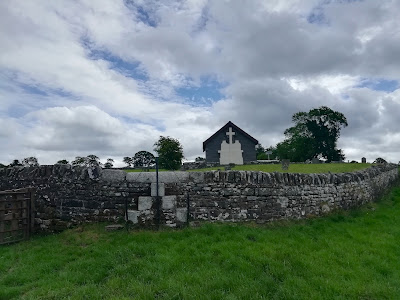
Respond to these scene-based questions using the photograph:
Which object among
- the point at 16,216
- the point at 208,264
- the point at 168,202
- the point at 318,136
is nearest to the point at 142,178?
the point at 168,202

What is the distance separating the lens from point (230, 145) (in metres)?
32.1

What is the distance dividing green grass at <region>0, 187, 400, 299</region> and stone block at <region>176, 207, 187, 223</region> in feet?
1.68

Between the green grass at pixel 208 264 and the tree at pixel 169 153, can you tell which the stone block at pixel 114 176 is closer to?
the green grass at pixel 208 264

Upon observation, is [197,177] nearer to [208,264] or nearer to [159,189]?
[159,189]

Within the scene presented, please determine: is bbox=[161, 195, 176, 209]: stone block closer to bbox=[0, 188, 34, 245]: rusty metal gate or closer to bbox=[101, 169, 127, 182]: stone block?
bbox=[101, 169, 127, 182]: stone block

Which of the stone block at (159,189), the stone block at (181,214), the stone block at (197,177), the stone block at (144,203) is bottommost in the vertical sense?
the stone block at (181,214)

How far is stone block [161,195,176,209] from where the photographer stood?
8.80 m

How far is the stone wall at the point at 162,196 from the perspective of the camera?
8.87 m

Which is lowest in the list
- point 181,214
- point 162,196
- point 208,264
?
point 208,264

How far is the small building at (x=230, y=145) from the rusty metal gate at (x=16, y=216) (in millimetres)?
23830

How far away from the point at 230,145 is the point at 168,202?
78.0 ft

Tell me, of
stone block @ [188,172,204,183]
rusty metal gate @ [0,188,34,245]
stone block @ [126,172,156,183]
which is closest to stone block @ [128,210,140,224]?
stone block @ [126,172,156,183]

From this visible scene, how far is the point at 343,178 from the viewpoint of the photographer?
1146 centimetres

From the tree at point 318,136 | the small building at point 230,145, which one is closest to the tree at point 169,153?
the small building at point 230,145
